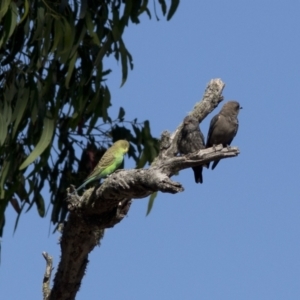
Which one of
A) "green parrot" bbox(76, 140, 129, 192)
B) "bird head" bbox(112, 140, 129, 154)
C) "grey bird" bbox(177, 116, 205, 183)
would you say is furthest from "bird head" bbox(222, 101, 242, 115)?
"green parrot" bbox(76, 140, 129, 192)

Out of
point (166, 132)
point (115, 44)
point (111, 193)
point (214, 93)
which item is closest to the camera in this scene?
point (111, 193)

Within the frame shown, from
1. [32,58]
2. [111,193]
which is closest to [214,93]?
[32,58]

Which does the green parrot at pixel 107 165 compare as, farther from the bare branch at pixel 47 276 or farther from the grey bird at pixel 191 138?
the bare branch at pixel 47 276

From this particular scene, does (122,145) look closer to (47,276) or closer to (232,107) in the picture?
(47,276)

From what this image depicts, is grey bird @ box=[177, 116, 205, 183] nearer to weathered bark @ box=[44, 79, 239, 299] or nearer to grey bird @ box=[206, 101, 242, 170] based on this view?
grey bird @ box=[206, 101, 242, 170]

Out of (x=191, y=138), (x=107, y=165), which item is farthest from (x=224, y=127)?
(x=107, y=165)

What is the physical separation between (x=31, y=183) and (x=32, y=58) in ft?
2.72

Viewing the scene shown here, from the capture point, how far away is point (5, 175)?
545cm

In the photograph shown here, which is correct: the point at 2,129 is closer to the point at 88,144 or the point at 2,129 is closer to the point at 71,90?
the point at 71,90

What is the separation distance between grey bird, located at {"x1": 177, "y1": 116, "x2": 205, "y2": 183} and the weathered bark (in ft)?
1.31

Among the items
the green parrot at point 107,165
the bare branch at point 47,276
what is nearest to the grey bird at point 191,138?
the green parrot at point 107,165

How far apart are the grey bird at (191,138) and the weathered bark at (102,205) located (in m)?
0.40

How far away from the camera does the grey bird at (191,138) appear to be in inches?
210

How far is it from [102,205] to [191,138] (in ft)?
5.12
